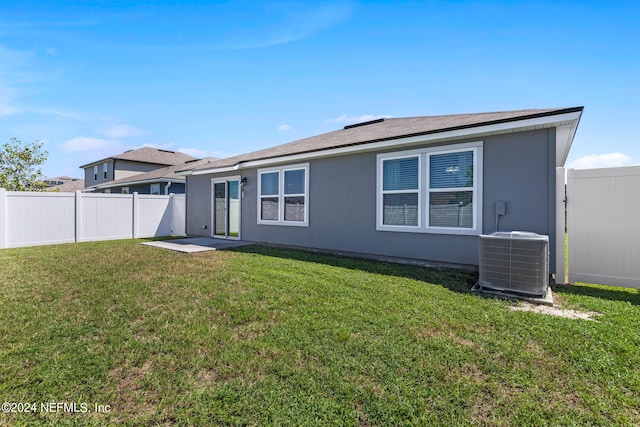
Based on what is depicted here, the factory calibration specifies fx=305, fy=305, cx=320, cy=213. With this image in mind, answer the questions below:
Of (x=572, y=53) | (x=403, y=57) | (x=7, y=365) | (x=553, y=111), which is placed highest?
(x=403, y=57)

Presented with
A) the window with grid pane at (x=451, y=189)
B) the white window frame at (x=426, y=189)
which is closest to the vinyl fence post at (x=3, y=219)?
the white window frame at (x=426, y=189)

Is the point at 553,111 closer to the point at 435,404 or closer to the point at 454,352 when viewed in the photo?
the point at 454,352

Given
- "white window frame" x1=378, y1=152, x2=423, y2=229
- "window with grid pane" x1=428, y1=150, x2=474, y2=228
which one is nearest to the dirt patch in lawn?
"window with grid pane" x1=428, y1=150, x2=474, y2=228

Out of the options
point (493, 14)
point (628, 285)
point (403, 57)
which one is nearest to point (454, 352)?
point (628, 285)

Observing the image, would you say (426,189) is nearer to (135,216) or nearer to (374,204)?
(374,204)

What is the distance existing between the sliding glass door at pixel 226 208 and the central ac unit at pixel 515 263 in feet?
27.4

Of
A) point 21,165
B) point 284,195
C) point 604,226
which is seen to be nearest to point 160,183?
point 21,165

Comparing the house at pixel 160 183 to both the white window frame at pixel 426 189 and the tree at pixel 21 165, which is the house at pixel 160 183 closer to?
the tree at pixel 21 165

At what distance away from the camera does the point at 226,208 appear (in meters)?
11.6

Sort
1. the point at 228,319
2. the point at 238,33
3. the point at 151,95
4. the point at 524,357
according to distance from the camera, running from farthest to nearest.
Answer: the point at 151,95, the point at 238,33, the point at 228,319, the point at 524,357

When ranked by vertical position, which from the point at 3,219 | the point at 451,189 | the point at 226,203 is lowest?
the point at 3,219

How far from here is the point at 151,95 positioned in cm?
1159

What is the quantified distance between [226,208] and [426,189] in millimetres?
7722

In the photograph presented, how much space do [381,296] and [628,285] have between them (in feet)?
13.0
